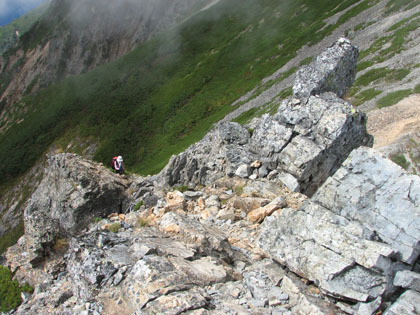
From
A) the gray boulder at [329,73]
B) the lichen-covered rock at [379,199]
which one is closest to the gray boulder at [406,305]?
the lichen-covered rock at [379,199]

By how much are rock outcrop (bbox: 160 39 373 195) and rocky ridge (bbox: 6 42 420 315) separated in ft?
0.37

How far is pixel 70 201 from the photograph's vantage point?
19.3 metres

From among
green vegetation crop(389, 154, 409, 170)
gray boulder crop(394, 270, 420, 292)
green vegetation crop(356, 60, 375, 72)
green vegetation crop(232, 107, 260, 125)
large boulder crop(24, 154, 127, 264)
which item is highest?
large boulder crop(24, 154, 127, 264)

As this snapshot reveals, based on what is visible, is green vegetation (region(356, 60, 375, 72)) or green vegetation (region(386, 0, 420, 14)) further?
green vegetation (region(386, 0, 420, 14))

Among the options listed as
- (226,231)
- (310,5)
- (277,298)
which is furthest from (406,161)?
(310,5)

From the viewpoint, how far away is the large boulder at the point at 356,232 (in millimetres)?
8469

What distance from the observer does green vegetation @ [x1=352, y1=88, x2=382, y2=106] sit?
125 feet

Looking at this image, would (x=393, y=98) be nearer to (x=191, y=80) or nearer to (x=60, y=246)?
(x=60, y=246)

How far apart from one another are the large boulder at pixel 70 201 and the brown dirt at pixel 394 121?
23073 millimetres

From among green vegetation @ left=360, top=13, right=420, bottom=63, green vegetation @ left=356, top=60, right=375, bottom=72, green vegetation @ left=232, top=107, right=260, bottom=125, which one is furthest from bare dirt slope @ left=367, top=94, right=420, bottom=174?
green vegetation @ left=232, top=107, right=260, bottom=125

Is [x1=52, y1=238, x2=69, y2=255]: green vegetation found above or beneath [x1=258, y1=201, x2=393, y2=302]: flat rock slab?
above

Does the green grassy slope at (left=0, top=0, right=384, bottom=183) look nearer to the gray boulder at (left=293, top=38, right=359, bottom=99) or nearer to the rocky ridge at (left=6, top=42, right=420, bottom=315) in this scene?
the gray boulder at (left=293, top=38, right=359, bottom=99)

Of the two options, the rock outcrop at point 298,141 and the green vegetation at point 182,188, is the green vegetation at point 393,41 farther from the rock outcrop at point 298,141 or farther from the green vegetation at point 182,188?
the green vegetation at point 182,188

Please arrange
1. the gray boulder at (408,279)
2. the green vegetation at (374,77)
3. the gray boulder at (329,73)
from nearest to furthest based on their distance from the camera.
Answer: the gray boulder at (408,279), the gray boulder at (329,73), the green vegetation at (374,77)
